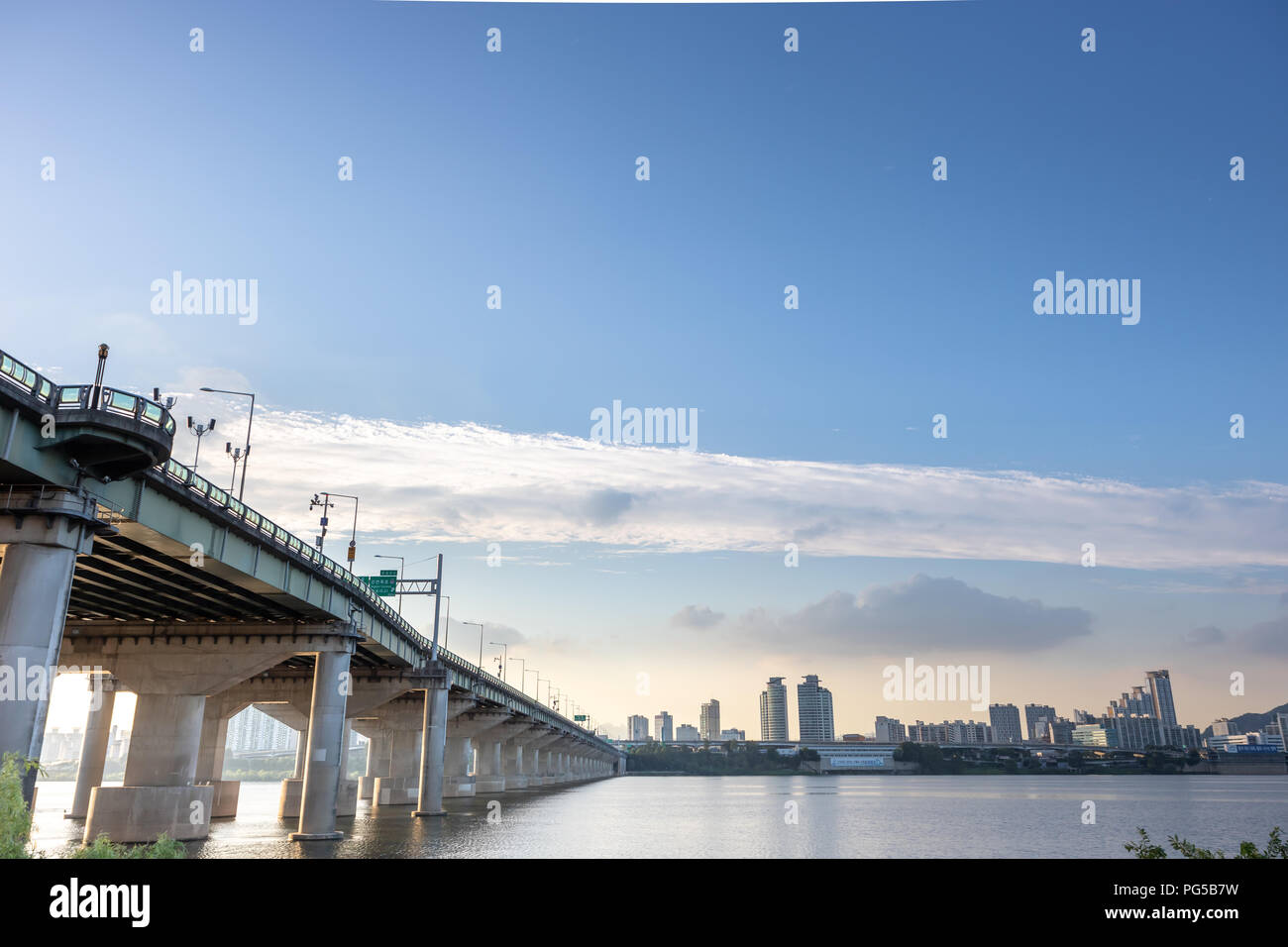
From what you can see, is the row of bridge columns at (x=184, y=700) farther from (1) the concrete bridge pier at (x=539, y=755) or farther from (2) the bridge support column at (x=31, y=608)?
(1) the concrete bridge pier at (x=539, y=755)

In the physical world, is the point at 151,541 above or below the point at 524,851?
above

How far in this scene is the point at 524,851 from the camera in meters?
44.5

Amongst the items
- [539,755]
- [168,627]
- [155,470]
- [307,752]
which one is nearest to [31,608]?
[155,470]

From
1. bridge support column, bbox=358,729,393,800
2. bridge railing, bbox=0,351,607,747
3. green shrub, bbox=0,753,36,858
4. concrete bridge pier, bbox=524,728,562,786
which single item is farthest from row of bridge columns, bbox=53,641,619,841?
green shrub, bbox=0,753,36,858

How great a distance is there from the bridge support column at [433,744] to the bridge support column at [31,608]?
146 feet

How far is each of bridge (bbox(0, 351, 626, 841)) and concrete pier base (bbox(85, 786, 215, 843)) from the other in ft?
0.31

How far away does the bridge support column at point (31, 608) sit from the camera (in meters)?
26.2

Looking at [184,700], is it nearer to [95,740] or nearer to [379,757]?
[95,740]

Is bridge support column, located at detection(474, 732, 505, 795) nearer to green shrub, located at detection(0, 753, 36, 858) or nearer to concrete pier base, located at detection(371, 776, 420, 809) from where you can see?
concrete pier base, located at detection(371, 776, 420, 809)

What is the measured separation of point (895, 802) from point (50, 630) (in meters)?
107

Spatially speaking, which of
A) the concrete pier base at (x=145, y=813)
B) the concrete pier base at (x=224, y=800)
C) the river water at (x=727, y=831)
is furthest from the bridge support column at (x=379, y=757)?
the concrete pier base at (x=145, y=813)
